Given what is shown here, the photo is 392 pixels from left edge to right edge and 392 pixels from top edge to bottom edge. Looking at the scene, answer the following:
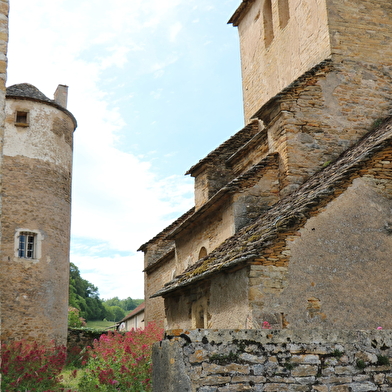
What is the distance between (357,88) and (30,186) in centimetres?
1356

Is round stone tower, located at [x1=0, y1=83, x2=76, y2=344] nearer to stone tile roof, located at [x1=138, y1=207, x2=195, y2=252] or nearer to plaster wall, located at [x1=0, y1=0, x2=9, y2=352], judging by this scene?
stone tile roof, located at [x1=138, y1=207, x2=195, y2=252]

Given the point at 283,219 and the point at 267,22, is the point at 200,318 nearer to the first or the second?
the point at 283,219

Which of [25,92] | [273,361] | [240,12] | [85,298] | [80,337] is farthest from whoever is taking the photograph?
[85,298]

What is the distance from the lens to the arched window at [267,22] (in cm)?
1622

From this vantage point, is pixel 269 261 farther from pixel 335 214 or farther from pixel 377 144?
pixel 377 144

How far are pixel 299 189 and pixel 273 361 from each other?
249 inches

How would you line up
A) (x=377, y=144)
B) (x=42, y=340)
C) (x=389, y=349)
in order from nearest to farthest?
(x=389, y=349) < (x=377, y=144) < (x=42, y=340)

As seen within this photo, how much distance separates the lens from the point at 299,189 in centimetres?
1076

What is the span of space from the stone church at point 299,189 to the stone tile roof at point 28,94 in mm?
7979

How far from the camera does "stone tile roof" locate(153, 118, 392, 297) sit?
8.20 meters

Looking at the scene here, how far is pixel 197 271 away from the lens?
10008 millimetres

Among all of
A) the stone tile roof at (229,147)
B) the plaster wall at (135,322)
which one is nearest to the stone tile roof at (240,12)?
the stone tile roof at (229,147)

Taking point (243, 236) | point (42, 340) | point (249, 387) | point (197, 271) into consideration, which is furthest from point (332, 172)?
point (42, 340)

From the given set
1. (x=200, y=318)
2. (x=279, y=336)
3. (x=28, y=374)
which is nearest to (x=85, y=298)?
(x=28, y=374)
